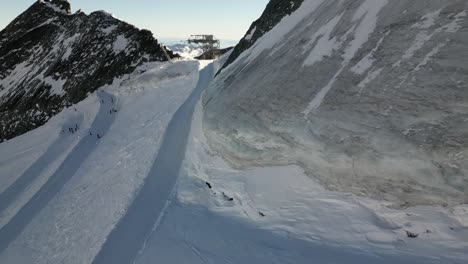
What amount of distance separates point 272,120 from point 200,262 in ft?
15.2

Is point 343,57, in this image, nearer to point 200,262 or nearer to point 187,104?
point 200,262

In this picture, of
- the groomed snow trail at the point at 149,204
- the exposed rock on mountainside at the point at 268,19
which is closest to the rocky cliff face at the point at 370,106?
the groomed snow trail at the point at 149,204

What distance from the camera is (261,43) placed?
17016 mm

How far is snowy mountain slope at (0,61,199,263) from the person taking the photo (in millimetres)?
10492

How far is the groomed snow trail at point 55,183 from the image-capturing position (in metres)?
12.3

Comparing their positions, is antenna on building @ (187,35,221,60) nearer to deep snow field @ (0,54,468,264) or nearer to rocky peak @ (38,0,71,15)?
rocky peak @ (38,0,71,15)

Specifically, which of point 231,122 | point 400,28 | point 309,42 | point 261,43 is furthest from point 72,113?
point 400,28

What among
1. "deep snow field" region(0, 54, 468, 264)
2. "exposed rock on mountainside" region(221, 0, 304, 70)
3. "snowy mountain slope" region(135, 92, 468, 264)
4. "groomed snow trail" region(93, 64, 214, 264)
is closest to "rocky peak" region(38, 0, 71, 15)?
"deep snow field" region(0, 54, 468, 264)

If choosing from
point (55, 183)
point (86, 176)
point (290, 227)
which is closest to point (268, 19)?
point (86, 176)

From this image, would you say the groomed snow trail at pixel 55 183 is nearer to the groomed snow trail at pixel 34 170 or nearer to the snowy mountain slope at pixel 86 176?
the snowy mountain slope at pixel 86 176

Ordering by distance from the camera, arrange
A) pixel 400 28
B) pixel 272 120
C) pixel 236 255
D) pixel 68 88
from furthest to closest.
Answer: pixel 68 88 → pixel 272 120 → pixel 400 28 → pixel 236 255

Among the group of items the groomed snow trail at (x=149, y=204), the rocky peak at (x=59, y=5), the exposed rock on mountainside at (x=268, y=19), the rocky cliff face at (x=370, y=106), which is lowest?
the groomed snow trail at (x=149, y=204)

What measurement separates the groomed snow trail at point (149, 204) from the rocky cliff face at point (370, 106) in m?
2.00

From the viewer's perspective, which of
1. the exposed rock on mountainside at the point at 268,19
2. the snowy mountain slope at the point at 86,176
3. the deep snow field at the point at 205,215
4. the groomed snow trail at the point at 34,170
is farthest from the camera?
the exposed rock on mountainside at the point at 268,19
